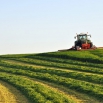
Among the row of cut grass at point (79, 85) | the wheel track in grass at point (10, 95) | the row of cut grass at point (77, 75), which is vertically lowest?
the wheel track in grass at point (10, 95)

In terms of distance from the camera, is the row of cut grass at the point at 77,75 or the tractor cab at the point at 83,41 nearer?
the row of cut grass at the point at 77,75

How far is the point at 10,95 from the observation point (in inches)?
835

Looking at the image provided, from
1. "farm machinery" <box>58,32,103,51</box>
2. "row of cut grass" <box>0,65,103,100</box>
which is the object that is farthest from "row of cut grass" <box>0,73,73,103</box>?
"farm machinery" <box>58,32,103,51</box>

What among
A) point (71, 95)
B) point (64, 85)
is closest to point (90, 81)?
point (64, 85)

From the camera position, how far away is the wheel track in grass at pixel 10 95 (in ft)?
64.3

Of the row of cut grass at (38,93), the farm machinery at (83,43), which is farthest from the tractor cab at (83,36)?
the row of cut grass at (38,93)

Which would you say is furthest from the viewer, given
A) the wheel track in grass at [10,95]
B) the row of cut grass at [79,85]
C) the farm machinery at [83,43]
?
the farm machinery at [83,43]

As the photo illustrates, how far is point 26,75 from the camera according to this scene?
30375 mm

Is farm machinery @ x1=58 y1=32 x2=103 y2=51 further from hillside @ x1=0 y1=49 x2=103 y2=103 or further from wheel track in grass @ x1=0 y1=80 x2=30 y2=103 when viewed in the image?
wheel track in grass @ x1=0 y1=80 x2=30 y2=103

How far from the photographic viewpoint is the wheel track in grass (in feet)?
64.3

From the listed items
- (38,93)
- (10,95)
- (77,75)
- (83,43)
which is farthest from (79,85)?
(83,43)

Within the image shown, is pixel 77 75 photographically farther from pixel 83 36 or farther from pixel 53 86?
pixel 83 36

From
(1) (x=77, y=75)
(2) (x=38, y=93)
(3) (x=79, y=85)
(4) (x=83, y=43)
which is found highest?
(4) (x=83, y=43)

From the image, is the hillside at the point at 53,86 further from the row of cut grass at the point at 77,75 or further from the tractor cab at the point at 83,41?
the tractor cab at the point at 83,41
